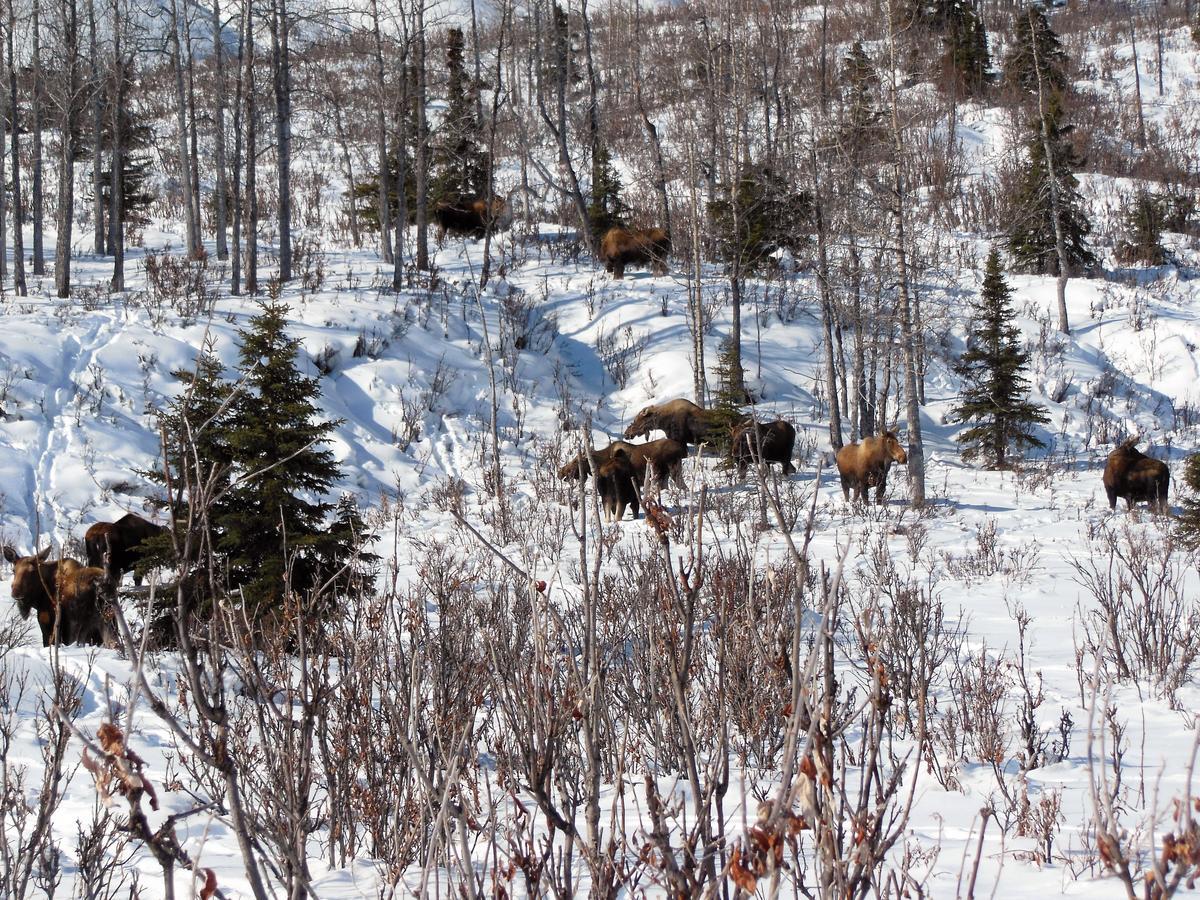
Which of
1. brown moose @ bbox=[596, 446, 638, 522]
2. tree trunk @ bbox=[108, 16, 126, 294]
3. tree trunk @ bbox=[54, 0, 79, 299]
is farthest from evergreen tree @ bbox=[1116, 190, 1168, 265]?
tree trunk @ bbox=[54, 0, 79, 299]

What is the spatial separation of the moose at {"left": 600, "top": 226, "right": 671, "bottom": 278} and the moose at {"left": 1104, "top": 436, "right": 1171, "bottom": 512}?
11815mm

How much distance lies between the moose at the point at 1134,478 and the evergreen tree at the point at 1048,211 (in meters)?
13.0

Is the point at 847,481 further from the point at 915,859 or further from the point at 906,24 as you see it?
the point at 915,859

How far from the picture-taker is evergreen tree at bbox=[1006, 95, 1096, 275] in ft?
78.3

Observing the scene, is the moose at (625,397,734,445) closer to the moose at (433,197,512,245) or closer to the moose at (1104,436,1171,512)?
the moose at (1104,436,1171,512)

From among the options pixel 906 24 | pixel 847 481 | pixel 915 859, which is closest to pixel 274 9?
pixel 906 24

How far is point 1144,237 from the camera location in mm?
26219

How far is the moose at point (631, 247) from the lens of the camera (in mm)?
21891

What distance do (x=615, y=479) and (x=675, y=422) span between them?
144 inches

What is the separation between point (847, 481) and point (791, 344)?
27.1ft

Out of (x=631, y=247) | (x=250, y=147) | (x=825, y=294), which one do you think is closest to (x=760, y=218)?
(x=631, y=247)

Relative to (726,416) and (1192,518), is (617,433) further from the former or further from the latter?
(1192,518)

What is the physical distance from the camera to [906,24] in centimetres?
1289

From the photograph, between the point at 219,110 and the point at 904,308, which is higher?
the point at 219,110
